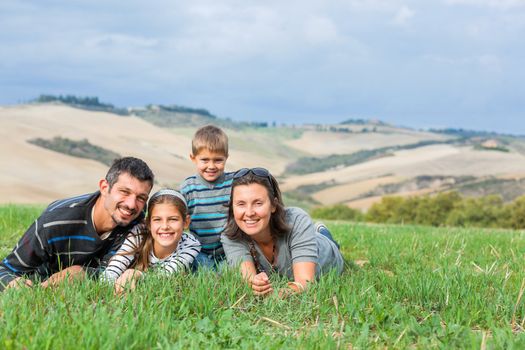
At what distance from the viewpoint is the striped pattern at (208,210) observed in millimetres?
6426

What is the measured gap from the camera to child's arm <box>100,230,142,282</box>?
515 cm

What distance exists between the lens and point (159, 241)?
17.8ft

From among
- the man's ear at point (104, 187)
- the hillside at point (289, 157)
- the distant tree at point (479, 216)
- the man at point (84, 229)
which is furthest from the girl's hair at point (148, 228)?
the hillside at point (289, 157)

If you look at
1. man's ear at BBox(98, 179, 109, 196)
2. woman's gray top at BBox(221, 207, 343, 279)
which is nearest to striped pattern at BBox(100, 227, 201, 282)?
woman's gray top at BBox(221, 207, 343, 279)

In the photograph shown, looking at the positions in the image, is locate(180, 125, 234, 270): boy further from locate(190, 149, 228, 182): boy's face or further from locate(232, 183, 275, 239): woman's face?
locate(232, 183, 275, 239): woman's face

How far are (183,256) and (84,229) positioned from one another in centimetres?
89

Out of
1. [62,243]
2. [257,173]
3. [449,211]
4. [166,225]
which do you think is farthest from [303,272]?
[449,211]

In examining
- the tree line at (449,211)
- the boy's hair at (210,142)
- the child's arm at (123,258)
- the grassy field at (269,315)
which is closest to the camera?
the grassy field at (269,315)

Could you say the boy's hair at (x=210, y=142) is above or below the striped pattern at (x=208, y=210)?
above

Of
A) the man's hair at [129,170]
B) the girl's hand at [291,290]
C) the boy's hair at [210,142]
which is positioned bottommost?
the girl's hand at [291,290]

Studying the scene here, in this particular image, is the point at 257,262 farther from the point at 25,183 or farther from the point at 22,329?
the point at 25,183

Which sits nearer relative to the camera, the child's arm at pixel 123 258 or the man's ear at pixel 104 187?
the child's arm at pixel 123 258

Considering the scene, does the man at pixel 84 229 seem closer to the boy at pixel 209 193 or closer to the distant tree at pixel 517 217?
the boy at pixel 209 193

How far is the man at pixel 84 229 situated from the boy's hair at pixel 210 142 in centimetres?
100
